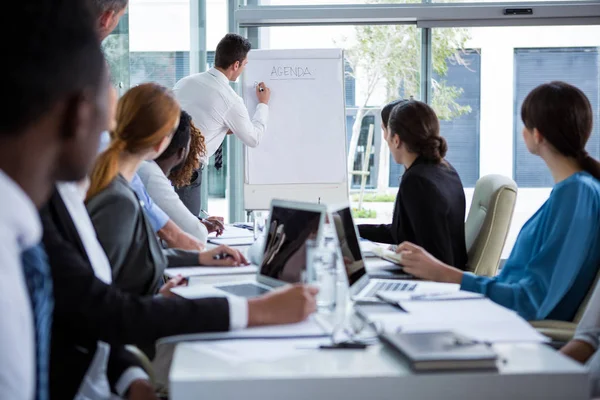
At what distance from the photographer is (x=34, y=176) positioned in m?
0.94

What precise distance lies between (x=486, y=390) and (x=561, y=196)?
1.06 metres

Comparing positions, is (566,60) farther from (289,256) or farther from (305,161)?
(289,256)

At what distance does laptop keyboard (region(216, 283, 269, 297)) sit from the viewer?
2229 millimetres

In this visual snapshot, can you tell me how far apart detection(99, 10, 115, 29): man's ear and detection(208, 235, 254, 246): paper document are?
1261 mm

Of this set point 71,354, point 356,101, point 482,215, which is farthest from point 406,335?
point 356,101

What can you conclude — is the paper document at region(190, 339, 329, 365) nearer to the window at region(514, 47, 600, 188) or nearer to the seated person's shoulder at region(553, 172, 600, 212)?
the seated person's shoulder at region(553, 172, 600, 212)

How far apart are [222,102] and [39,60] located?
4392 millimetres

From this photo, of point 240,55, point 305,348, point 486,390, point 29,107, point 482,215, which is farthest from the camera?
point 240,55

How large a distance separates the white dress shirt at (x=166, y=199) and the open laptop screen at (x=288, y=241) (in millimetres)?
1124

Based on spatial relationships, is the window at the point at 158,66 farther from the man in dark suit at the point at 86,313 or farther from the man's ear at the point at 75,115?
the man's ear at the point at 75,115

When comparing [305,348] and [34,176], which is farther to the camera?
[305,348]

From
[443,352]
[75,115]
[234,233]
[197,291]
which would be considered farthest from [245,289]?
[234,233]

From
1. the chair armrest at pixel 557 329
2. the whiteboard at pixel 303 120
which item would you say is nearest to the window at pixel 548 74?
the whiteboard at pixel 303 120

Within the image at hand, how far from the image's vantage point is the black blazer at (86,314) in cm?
162
